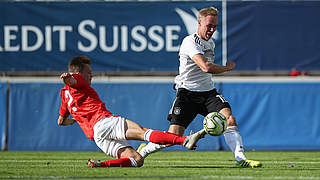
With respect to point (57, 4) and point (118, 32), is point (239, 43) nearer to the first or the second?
point (118, 32)

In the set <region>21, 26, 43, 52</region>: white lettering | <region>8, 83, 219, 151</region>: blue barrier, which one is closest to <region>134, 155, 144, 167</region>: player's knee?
<region>8, 83, 219, 151</region>: blue barrier

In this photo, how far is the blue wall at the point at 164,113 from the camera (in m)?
12.9

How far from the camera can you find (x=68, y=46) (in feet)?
48.9

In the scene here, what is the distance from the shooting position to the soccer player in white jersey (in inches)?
306

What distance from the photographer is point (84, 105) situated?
7.49 meters

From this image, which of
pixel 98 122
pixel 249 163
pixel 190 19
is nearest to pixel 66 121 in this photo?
pixel 98 122

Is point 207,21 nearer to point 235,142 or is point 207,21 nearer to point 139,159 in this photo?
point 235,142

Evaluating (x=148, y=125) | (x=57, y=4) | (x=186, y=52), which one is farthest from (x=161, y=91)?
(x=186, y=52)

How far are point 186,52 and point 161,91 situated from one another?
17.2 feet

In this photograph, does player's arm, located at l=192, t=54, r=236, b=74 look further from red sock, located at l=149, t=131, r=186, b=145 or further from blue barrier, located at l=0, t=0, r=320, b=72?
blue barrier, located at l=0, t=0, r=320, b=72

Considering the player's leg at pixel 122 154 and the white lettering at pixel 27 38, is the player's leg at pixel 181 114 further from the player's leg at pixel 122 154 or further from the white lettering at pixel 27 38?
the white lettering at pixel 27 38

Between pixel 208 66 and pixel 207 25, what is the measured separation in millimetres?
575

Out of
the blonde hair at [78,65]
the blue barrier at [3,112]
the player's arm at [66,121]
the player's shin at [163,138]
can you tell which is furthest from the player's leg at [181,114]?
the blue barrier at [3,112]

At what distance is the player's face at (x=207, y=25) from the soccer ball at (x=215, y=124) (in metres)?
1.09
